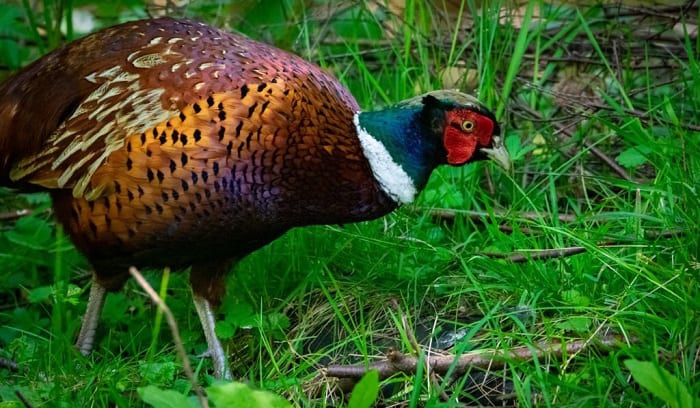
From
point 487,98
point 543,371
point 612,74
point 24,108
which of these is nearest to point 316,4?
point 487,98

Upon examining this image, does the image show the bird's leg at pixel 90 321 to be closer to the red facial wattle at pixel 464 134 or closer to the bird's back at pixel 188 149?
the bird's back at pixel 188 149

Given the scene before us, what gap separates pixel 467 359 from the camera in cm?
296

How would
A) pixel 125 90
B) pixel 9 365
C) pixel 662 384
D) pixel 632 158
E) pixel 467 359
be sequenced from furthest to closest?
pixel 632 158
pixel 9 365
pixel 125 90
pixel 467 359
pixel 662 384

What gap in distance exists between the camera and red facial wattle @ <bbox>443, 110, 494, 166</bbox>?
321 cm

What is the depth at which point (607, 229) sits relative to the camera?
3467 millimetres

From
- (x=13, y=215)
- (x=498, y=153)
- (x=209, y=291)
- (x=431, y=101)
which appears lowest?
(x=13, y=215)

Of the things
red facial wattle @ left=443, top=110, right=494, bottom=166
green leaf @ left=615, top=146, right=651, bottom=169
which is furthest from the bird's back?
green leaf @ left=615, top=146, right=651, bottom=169

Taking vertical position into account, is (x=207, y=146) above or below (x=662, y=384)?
above

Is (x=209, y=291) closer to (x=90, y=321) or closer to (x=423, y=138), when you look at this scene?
(x=90, y=321)

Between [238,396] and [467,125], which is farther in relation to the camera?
[467,125]

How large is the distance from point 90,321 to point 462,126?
1524 mm

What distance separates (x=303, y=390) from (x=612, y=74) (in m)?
1.91

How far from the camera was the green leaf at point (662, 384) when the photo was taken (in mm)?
2408

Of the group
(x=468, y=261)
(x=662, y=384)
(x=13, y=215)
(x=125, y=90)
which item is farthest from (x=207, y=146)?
(x=13, y=215)
